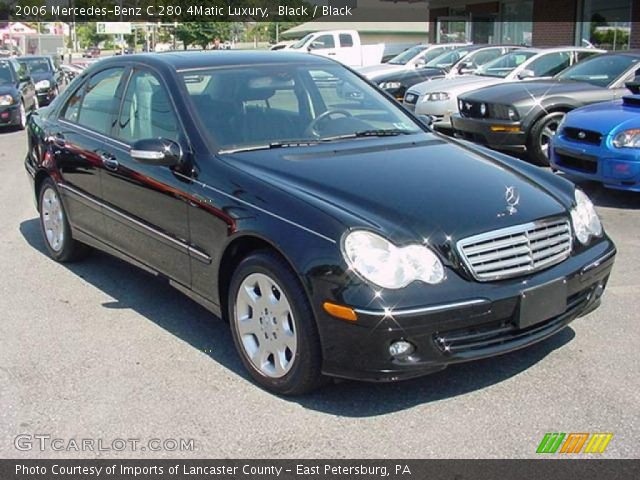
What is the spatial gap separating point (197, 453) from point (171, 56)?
2823mm

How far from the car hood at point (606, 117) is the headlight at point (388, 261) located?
471 cm

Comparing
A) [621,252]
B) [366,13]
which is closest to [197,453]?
[621,252]

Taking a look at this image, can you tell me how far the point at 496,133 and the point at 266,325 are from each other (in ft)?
21.9

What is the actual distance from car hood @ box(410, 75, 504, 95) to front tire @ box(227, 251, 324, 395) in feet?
30.4

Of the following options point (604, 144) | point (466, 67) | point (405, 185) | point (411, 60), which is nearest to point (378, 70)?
point (411, 60)

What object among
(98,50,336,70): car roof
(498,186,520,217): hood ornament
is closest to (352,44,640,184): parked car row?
(98,50,336,70): car roof

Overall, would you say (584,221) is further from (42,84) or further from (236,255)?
(42,84)

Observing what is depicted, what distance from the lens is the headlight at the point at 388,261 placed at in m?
3.33

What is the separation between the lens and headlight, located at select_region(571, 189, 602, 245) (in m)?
3.96

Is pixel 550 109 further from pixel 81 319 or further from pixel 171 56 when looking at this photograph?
pixel 81 319

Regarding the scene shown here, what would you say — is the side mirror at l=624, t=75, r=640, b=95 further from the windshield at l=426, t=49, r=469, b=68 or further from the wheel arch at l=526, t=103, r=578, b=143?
the windshield at l=426, t=49, r=469, b=68

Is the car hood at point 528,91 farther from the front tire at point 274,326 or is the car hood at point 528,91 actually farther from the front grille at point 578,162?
the front tire at point 274,326

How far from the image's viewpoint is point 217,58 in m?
4.99

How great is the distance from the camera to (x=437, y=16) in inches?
1299
